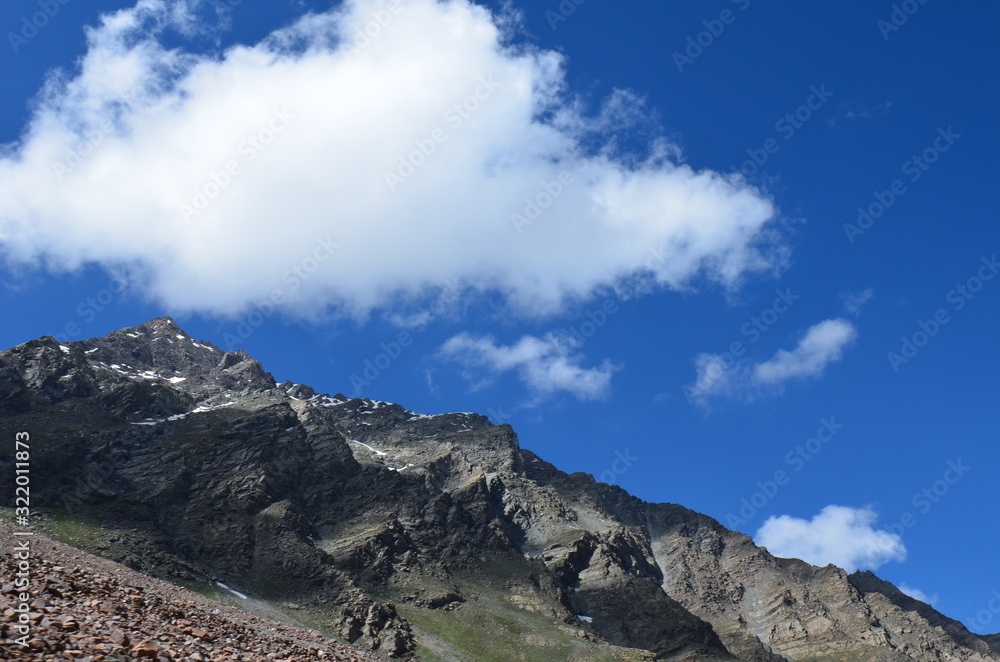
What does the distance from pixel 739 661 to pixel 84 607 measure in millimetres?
189190

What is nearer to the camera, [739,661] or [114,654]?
[114,654]

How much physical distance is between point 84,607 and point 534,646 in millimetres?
137487

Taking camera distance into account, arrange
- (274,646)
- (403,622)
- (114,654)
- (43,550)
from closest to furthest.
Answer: (114,654)
(274,646)
(43,550)
(403,622)

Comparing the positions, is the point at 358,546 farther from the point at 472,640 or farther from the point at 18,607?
the point at 18,607

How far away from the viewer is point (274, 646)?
3388cm

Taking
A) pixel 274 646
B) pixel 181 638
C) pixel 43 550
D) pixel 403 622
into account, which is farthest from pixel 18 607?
pixel 403 622

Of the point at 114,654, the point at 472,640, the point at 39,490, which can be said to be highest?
the point at 39,490

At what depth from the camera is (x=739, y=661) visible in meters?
182

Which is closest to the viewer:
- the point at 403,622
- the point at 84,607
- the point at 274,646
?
the point at 84,607

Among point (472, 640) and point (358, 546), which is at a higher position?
point (358, 546)

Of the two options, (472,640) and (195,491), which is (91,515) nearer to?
(195,491)

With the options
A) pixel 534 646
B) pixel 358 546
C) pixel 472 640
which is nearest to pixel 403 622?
pixel 472 640

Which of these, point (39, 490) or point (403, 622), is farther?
point (39, 490)

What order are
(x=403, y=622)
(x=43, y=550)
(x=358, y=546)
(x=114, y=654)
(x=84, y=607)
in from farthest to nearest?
(x=358, y=546) < (x=403, y=622) < (x=43, y=550) < (x=84, y=607) < (x=114, y=654)
